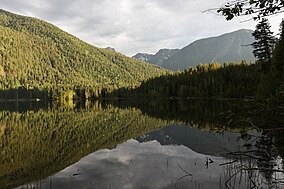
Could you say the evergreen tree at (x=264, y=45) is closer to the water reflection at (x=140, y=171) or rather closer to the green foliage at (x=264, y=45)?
the green foliage at (x=264, y=45)

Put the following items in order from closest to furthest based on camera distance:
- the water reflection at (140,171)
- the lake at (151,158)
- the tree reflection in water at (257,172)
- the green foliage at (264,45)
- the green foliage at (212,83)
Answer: the tree reflection in water at (257,172) < the lake at (151,158) < the water reflection at (140,171) < the green foliage at (264,45) < the green foliage at (212,83)

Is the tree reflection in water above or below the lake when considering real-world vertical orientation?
above

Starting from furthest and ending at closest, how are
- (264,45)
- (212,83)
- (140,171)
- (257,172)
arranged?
1. (212,83)
2. (264,45)
3. (140,171)
4. (257,172)

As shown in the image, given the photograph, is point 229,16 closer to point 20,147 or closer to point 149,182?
point 149,182

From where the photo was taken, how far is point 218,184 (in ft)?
43.8

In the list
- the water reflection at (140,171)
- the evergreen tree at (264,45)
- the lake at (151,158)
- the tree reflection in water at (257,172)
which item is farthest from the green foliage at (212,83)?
the tree reflection in water at (257,172)

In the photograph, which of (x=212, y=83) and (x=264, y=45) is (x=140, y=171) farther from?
(x=212, y=83)

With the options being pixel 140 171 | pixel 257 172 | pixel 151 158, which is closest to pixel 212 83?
pixel 151 158

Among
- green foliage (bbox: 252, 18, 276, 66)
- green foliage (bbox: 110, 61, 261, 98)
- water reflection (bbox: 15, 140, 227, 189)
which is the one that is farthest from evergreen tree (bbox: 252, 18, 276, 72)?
water reflection (bbox: 15, 140, 227, 189)

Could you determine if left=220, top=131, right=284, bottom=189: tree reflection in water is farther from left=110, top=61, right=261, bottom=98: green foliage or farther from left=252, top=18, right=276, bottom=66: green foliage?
left=110, top=61, right=261, bottom=98: green foliage

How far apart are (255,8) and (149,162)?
15883 millimetres

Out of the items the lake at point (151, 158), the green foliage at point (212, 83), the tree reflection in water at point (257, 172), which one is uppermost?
the green foliage at point (212, 83)

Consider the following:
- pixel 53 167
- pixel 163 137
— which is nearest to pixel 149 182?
pixel 53 167

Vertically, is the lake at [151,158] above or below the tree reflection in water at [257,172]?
below
